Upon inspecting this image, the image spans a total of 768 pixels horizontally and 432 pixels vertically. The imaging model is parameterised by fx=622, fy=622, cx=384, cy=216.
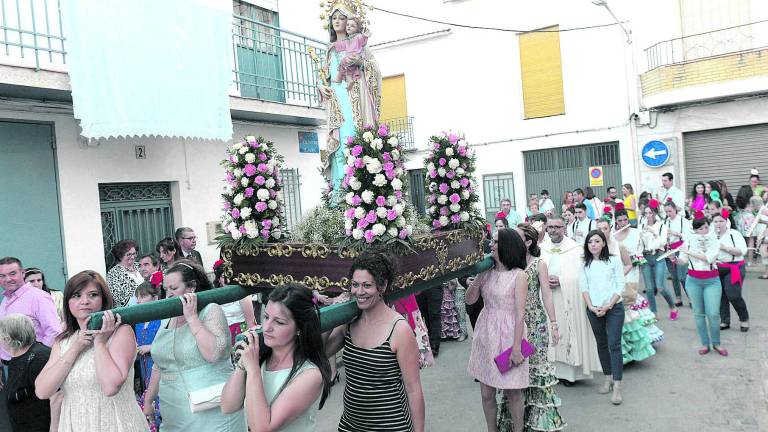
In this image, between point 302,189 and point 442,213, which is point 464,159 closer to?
point 442,213

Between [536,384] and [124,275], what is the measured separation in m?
4.52

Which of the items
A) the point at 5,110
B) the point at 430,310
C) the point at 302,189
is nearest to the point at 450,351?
the point at 430,310

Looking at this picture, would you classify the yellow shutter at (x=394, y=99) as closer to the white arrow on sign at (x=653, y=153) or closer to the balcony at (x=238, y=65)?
the white arrow on sign at (x=653, y=153)

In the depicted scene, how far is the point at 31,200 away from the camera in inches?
284

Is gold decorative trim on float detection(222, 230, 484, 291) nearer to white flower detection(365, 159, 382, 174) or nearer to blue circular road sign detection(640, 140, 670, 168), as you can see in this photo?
white flower detection(365, 159, 382, 174)

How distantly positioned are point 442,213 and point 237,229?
5.43ft

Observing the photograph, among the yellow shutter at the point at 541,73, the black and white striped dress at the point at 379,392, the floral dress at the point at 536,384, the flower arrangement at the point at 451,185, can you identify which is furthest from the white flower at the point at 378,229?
the yellow shutter at the point at 541,73

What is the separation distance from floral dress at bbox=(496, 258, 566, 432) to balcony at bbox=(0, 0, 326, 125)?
5522mm

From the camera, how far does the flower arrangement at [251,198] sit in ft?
13.6

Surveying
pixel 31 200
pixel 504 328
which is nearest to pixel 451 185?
pixel 504 328

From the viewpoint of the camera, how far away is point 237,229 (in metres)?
4.16

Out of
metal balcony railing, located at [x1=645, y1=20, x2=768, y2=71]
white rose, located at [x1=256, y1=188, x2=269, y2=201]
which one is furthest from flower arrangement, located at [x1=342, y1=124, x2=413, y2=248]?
metal balcony railing, located at [x1=645, y1=20, x2=768, y2=71]

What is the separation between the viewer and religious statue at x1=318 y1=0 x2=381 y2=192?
16.6 feet

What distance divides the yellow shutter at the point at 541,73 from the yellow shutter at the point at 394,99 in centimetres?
388
